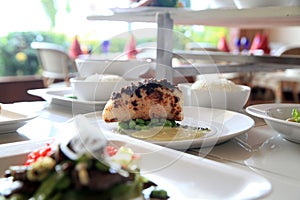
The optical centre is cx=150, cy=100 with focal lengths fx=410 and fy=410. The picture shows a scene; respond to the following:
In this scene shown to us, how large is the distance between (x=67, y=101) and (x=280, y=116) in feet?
1.85

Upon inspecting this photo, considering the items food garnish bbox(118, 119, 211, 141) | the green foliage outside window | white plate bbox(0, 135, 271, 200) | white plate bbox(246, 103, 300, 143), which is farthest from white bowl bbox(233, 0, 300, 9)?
the green foliage outside window

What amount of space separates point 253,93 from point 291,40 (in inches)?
44.3

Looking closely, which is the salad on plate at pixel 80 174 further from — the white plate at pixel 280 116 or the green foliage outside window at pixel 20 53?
the green foliage outside window at pixel 20 53

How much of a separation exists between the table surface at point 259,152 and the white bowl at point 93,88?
0.11 metres

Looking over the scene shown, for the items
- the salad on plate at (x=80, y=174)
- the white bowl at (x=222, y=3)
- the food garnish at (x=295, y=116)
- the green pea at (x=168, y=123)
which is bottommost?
the green pea at (x=168, y=123)

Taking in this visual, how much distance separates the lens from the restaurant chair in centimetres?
299

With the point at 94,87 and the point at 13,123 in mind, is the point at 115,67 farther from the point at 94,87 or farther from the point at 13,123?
the point at 13,123

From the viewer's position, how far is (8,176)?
482mm

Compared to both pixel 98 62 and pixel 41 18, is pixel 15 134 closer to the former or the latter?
pixel 98 62

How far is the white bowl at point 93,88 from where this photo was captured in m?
1.01

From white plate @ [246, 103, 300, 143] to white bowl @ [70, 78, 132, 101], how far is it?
13.0 inches

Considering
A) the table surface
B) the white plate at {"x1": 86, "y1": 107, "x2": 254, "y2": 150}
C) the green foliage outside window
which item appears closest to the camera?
the table surface

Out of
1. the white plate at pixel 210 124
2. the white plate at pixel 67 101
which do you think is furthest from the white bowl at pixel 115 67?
the white plate at pixel 210 124

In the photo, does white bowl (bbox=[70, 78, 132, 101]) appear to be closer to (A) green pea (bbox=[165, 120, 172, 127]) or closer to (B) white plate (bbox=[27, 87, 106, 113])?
(B) white plate (bbox=[27, 87, 106, 113])
